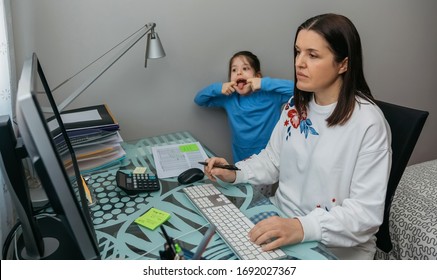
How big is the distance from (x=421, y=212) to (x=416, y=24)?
138 centimetres

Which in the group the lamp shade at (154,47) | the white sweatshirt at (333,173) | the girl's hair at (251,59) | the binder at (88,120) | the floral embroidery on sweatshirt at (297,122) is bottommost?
the white sweatshirt at (333,173)

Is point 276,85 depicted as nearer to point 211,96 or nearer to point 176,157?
point 211,96

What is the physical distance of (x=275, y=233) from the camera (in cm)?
88

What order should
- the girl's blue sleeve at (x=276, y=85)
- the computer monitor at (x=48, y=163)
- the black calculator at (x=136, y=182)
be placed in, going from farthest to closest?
the girl's blue sleeve at (x=276, y=85) < the black calculator at (x=136, y=182) < the computer monitor at (x=48, y=163)

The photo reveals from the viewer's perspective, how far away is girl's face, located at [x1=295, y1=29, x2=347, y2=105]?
42.1 inches

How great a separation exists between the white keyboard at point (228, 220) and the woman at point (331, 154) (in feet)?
0.09

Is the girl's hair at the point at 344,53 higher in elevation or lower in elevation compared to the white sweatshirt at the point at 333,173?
higher

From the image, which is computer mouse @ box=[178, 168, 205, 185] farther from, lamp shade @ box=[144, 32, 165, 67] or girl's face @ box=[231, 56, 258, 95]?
girl's face @ box=[231, 56, 258, 95]

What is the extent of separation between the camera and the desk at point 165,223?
89 cm

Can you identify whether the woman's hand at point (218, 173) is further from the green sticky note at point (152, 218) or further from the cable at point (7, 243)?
the cable at point (7, 243)

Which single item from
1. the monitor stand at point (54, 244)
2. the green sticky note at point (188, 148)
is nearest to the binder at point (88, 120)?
the green sticky note at point (188, 148)

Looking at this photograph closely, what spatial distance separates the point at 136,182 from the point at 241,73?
2.66 feet

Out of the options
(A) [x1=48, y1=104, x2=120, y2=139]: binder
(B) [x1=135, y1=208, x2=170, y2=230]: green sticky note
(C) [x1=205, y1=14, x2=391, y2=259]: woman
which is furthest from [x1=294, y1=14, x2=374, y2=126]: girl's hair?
(A) [x1=48, y1=104, x2=120, y2=139]: binder
